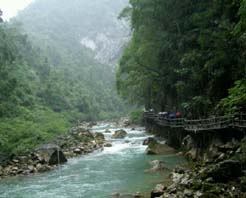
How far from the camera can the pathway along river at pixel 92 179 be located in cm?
1806

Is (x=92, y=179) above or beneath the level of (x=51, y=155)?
beneath

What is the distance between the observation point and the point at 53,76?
84875 millimetres

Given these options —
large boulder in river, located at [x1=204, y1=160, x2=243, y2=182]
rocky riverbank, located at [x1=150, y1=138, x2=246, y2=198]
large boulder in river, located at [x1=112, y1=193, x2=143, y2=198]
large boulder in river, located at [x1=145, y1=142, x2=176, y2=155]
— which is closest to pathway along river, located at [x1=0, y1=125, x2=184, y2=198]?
large boulder in river, located at [x1=112, y1=193, x2=143, y2=198]

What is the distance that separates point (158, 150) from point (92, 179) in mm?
8884

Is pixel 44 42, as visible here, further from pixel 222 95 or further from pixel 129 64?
pixel 222 95

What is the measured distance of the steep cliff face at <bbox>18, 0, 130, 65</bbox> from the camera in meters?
159

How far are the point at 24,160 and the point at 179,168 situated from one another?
39.3 ft

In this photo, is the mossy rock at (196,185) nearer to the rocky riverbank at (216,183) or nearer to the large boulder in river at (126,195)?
the rocky riverbank at (216,183)

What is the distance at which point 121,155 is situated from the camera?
2867cm

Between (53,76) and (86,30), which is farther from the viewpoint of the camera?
(86,30)

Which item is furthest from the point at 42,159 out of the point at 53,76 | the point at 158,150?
the point at 53,76

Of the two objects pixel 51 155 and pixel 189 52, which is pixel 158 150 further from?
pixel 51 155

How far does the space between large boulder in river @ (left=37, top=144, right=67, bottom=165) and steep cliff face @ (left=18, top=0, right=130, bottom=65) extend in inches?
4748

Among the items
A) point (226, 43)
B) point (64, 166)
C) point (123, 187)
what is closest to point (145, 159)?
point (64, 166)
